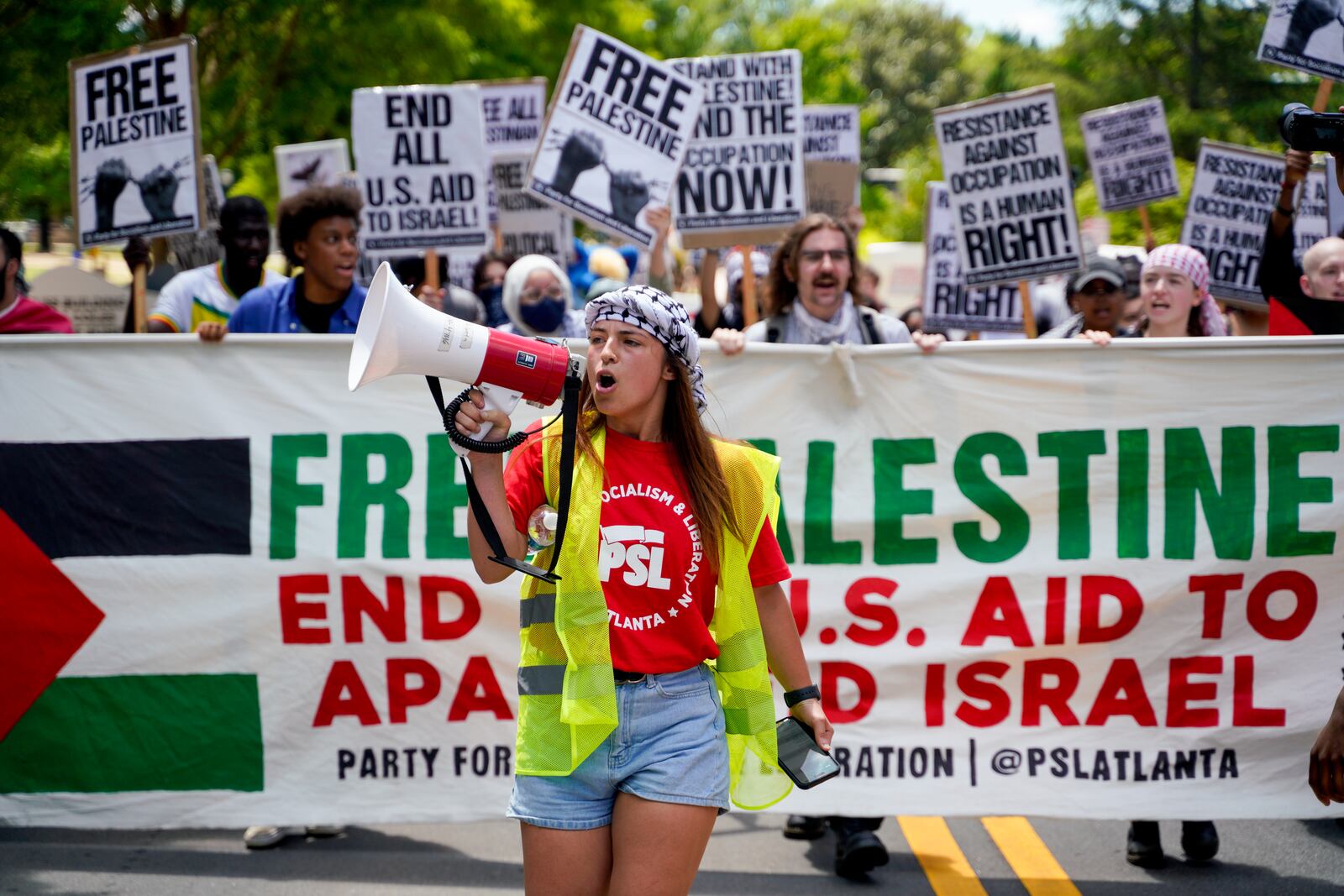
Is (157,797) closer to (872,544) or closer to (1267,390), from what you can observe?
(872,544)

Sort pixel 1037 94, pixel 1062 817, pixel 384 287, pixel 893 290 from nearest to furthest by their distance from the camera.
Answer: pixel 384 287 < pixel 1062 817 < pixel 1037 94 < pixel 893 290

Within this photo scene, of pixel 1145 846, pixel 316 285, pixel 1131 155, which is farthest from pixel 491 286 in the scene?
pixel 1145 846

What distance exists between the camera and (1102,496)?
523 cm

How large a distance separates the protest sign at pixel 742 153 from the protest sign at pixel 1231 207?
3.16 metres

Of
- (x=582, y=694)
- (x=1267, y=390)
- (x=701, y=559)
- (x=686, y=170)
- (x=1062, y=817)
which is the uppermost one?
(x=686, y=170)

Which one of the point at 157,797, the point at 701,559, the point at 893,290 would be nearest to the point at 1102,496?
the point at 701,559

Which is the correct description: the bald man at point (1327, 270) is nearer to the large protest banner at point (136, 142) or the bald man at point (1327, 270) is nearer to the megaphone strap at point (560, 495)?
the megaphone strap at point (560, 495)

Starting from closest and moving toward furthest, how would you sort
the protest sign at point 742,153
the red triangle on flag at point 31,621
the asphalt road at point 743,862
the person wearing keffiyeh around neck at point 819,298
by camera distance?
1. the asphalt road at point 743,862
2. the red triangle on flag at point 31,621
3. the person wearing keffiyeh around neck at point 819,298
4. the protest sign at point 742,153

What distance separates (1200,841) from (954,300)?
543 cm

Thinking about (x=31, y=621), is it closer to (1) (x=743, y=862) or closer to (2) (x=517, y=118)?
(1) (x=743, y=862)

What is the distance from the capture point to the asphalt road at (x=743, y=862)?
4.98 metres

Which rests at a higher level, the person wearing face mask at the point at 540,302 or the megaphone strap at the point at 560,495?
the person wearing face mask at the point at 540,302

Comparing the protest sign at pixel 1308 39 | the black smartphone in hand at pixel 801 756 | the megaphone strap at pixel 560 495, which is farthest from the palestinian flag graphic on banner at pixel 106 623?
the protest sign at pixel 1308 39

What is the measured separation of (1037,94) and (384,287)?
5142 mm
